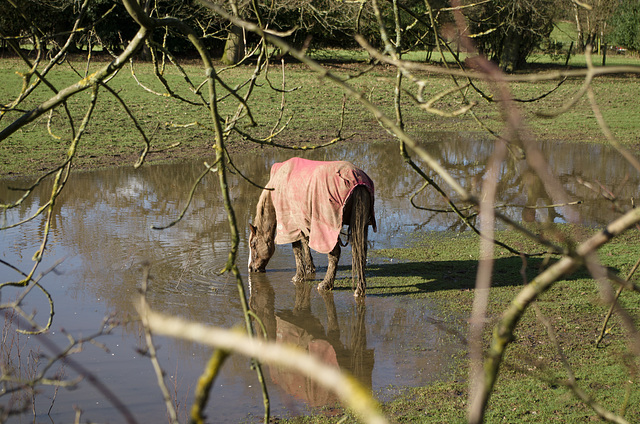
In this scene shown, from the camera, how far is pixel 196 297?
25.1 feet

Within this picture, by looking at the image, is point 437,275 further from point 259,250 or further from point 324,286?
point 259,250

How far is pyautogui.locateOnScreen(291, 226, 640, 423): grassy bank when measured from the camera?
507cm

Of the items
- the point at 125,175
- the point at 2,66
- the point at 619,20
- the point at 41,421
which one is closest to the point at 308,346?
the point at 41,421

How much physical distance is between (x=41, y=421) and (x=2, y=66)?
22156mm

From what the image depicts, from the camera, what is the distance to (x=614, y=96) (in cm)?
2516

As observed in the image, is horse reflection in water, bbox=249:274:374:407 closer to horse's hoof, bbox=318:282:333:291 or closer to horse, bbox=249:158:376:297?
horse's hoof, bbox=318:282:333:291

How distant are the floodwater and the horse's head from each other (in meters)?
0.16

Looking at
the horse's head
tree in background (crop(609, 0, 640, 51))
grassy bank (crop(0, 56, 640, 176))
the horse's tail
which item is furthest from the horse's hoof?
tree in background (crop(609, 0, 640, 51))

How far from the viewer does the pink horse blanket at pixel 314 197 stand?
7.43m

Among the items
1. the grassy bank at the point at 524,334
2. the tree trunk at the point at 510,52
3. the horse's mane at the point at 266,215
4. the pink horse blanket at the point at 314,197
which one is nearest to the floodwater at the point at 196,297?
the grassy bank at the point at 524,334

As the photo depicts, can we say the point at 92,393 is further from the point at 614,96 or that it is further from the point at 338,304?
the point at 614,96

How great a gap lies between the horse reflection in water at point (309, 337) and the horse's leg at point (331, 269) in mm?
87

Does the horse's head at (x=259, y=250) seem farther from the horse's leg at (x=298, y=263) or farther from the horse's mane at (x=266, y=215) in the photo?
the horse's leg at (x=298, y=263)

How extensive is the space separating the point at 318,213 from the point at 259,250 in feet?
4.02
